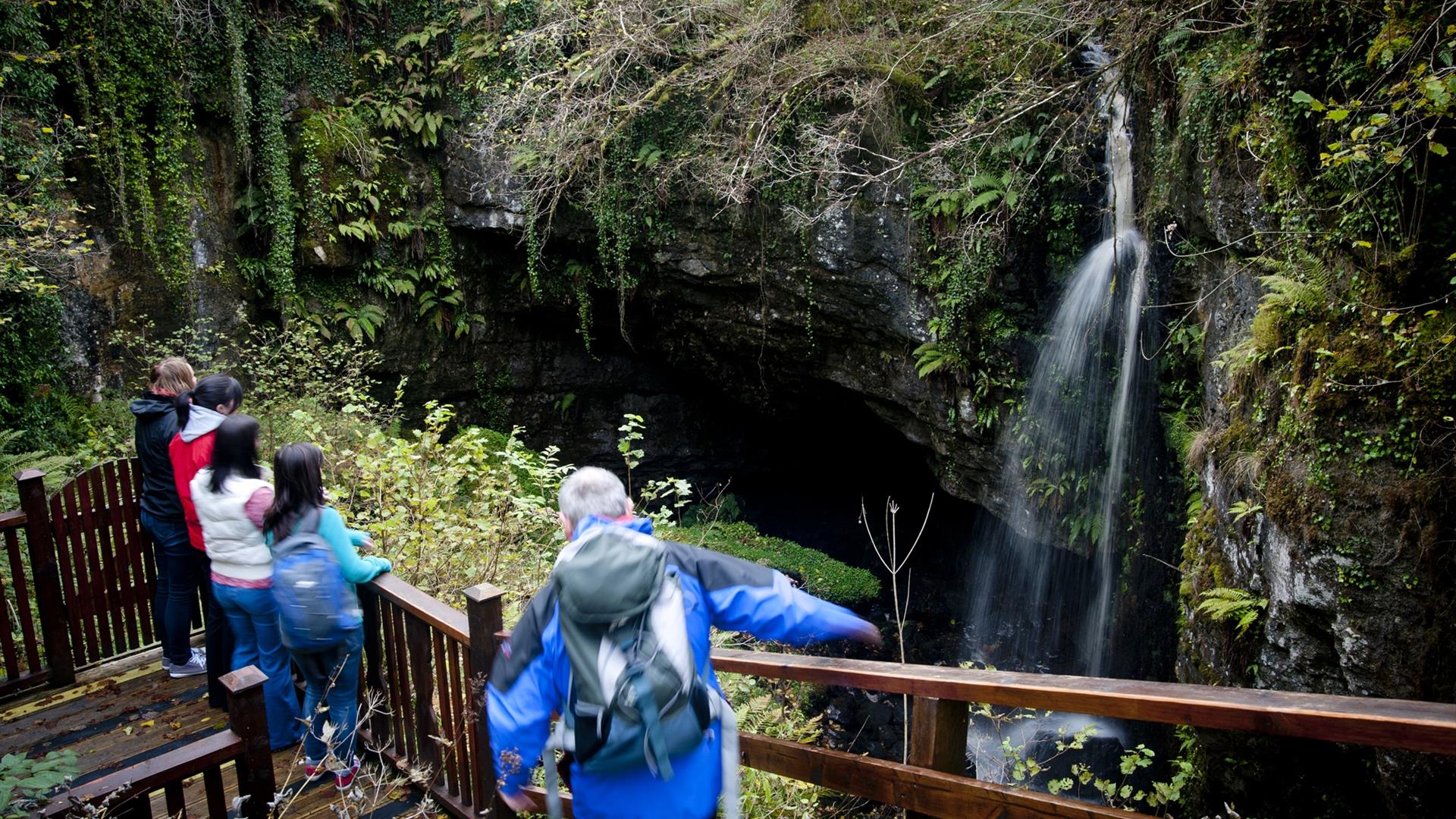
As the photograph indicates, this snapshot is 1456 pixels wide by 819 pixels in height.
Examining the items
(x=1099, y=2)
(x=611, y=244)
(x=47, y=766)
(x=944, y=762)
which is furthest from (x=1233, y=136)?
(x=611, y=244)

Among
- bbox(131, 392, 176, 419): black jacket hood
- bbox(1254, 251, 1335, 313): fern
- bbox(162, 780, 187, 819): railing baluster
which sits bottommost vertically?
bbox(162, 780, 187, 819): railing baluster

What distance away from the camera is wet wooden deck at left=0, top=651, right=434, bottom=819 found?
400cm

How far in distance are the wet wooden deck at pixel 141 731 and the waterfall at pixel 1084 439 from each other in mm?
7415

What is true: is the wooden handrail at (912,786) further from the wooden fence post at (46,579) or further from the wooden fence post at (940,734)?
the wooden fence post at (46,579)

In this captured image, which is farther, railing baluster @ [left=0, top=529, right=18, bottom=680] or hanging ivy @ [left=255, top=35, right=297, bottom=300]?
hanging ivy @ [left=255, top=35, right=297, bottom=300]

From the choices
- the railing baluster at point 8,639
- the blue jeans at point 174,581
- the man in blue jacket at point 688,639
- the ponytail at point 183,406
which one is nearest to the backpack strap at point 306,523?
the ponytail at point 183,406

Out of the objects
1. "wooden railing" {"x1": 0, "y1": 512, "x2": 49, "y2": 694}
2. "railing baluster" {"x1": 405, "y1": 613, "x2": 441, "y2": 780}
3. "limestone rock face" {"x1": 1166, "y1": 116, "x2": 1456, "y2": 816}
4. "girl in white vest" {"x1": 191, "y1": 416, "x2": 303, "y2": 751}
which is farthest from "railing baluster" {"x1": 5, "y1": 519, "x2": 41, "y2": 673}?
"limestone rock face" {"x1": 1166, "y1": 116, "x2": 1456, "y2": 816}

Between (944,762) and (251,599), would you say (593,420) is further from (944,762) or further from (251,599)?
(944,762)

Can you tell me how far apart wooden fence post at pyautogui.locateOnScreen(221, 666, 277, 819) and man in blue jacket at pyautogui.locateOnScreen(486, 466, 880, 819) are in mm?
926

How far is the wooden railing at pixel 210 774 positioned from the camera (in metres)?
2.29

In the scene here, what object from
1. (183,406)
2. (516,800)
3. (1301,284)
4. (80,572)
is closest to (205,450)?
(183,406)

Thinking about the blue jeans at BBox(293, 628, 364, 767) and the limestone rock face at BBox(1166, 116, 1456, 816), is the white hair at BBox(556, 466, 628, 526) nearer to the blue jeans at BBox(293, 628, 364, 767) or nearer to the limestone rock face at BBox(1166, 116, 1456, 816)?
the blue jeans at BBox(293, 628, 364, 767)

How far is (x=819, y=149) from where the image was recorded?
9.73 m

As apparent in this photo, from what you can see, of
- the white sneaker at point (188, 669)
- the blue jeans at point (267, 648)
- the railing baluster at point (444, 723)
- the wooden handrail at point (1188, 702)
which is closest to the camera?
the wooden handrail at point (1188, 702)
